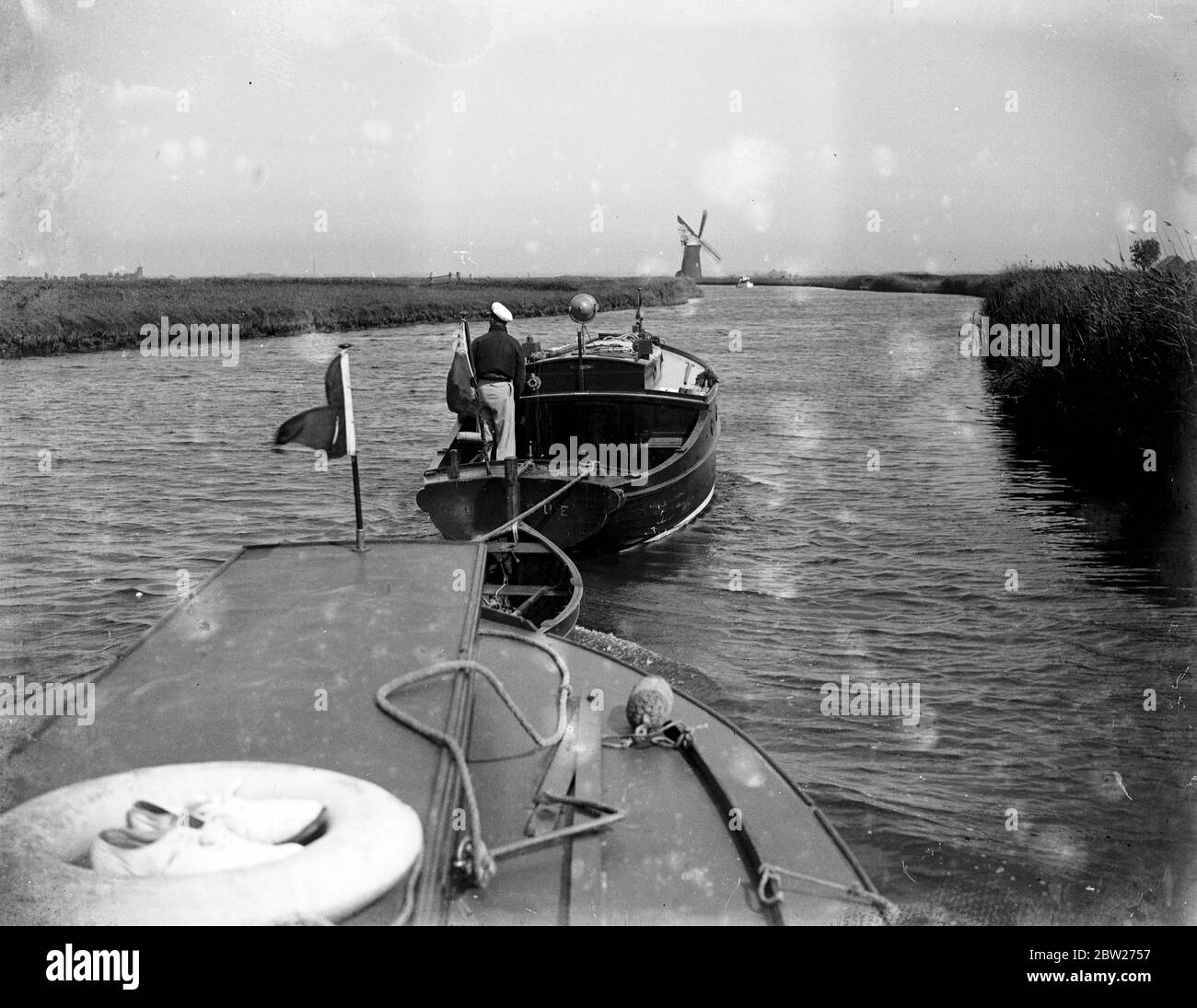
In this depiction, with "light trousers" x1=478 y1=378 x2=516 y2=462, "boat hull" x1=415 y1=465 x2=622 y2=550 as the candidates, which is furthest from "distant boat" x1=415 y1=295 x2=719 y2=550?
"light trousers" x1=478 y1=378 x2=516 y2=462

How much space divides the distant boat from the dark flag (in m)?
6.04

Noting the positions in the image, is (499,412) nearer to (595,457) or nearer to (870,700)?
(595,457)

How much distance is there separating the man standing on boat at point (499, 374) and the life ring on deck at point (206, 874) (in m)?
8.07

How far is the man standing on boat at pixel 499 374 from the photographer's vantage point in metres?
11.4

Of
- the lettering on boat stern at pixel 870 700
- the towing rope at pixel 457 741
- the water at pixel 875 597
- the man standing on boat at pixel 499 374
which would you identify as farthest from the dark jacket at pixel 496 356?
the towing rope at pixel 457 741

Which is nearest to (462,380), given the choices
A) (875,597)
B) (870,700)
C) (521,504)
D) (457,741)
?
(521,504)

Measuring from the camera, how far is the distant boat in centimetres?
1190

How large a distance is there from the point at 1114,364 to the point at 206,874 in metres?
20.2

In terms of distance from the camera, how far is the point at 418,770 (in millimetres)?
3434

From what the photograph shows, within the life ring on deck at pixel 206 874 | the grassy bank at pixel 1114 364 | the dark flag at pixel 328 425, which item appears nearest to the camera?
the life ring on deck at pixel 206 874

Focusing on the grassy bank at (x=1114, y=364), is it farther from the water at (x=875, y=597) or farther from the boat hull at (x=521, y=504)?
the boat hull at (x=521, y=504)

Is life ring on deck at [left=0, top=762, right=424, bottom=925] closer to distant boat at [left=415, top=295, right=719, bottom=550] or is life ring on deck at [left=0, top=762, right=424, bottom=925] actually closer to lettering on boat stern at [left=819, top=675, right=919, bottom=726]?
lettering on boat stern at [left=819, top=675, right=919, bottom=726]

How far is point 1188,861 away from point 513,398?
26.2 ft
